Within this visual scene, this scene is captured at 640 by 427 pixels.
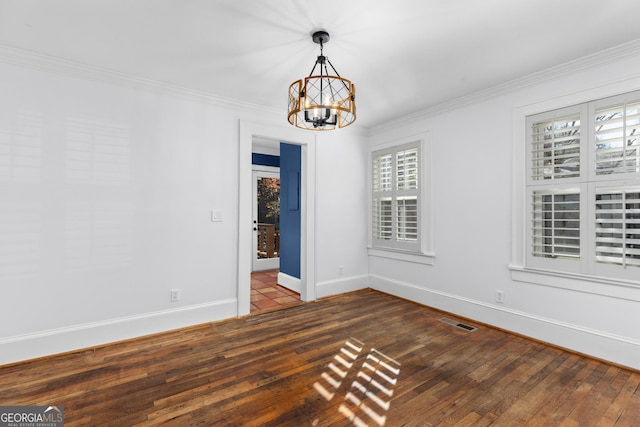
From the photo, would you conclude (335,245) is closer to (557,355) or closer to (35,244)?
(557,355)

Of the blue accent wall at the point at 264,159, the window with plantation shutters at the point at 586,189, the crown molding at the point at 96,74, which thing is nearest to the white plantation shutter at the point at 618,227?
the window with plantation shutters at the point at 586,189

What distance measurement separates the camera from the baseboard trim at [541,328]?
249cm

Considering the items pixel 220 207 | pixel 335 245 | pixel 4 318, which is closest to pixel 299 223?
pixel 335 245

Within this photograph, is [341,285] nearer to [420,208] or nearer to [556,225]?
[420,208]

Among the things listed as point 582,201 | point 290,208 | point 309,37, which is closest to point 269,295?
point 290,208

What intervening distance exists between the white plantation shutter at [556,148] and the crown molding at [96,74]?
3.27m

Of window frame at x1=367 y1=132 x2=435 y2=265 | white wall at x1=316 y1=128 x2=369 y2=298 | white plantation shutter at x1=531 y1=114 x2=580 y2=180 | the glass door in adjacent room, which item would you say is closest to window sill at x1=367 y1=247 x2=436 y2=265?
window frame at x1=367 y1=132 x2=435 y2=265

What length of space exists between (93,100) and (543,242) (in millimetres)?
4507

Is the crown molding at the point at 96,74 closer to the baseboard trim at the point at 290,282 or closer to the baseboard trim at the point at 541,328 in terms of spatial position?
the baseboard trim at the point at 290,282

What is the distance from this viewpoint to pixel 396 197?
14.6ft

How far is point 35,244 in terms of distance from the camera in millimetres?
2602

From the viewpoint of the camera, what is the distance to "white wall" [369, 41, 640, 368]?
2562mm

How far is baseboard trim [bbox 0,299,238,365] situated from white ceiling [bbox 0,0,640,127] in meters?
2.40

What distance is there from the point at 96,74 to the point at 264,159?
3.71 m
